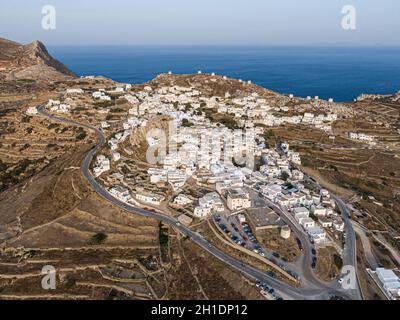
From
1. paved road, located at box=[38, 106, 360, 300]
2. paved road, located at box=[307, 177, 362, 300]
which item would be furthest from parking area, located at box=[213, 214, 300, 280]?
paved road, located at box=[307, 177, 362, 300]

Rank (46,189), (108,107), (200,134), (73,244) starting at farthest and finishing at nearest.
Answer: (108,107) → (200,134) → (46,189) → (73,244)

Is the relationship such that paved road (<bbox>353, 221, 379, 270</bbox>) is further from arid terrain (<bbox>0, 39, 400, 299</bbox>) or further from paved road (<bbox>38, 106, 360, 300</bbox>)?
paved road (<bbox>38, 106, 360, 300</bbox>)

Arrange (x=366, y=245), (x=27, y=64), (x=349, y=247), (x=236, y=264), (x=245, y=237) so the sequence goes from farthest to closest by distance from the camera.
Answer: (x=27, y=64), (x=366, y=245), (x=349, y=247), (x=245, y=237), (x=236, y=264)

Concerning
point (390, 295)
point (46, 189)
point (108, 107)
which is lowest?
point (390, 295)

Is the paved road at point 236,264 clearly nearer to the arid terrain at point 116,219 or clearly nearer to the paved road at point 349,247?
the arid terrain at point 116,219

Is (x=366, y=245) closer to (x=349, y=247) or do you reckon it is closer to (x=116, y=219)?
(x=349, y=247)

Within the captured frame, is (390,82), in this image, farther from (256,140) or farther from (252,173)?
(252,173)

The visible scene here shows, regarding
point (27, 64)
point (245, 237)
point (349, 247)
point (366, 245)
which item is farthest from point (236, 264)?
point (27, 64)

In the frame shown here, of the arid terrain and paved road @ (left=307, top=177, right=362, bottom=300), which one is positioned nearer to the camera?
paved road @ (left=307, top=177, right=362, bottom=300)
